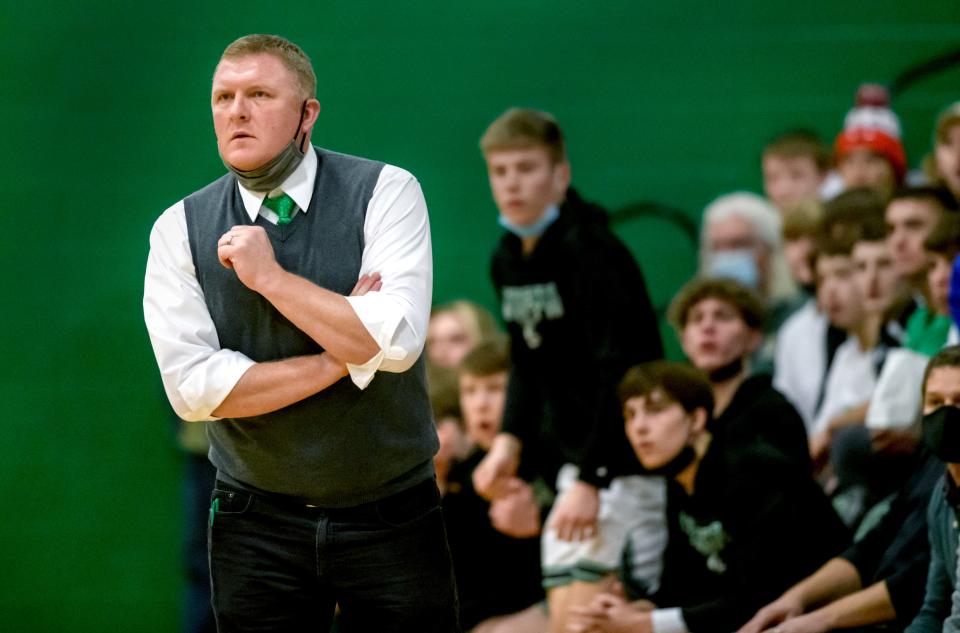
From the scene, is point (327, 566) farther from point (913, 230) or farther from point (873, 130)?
point (873, 130)

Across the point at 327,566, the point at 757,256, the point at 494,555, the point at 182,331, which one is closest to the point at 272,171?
the point at 182,331

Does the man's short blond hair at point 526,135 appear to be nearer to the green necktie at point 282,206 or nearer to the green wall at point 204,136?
the green wall at point 204,136

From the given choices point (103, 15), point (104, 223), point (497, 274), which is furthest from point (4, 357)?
point (497, 274)

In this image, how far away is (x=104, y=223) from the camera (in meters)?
5.29

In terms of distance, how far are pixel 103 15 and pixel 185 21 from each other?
1.00 ft

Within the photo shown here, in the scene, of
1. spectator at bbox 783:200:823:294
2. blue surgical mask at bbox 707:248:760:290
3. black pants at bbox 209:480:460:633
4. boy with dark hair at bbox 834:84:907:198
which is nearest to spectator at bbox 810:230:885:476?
spectator at bbox 783:200:823:294

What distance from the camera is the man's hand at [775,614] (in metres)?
3.20

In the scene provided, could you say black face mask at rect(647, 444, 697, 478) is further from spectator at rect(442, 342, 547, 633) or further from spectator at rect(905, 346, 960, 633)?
spectator at rect(905, 346, 960, 633)

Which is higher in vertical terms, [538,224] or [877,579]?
[538,224]

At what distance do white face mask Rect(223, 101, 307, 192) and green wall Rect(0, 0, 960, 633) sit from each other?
3.14 meters

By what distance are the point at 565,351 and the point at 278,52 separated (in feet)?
5.57

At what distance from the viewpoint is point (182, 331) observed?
7.20 ft

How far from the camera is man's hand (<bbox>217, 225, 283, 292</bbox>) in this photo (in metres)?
2.10

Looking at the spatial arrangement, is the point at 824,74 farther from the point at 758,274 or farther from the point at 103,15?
the point at 103,15
